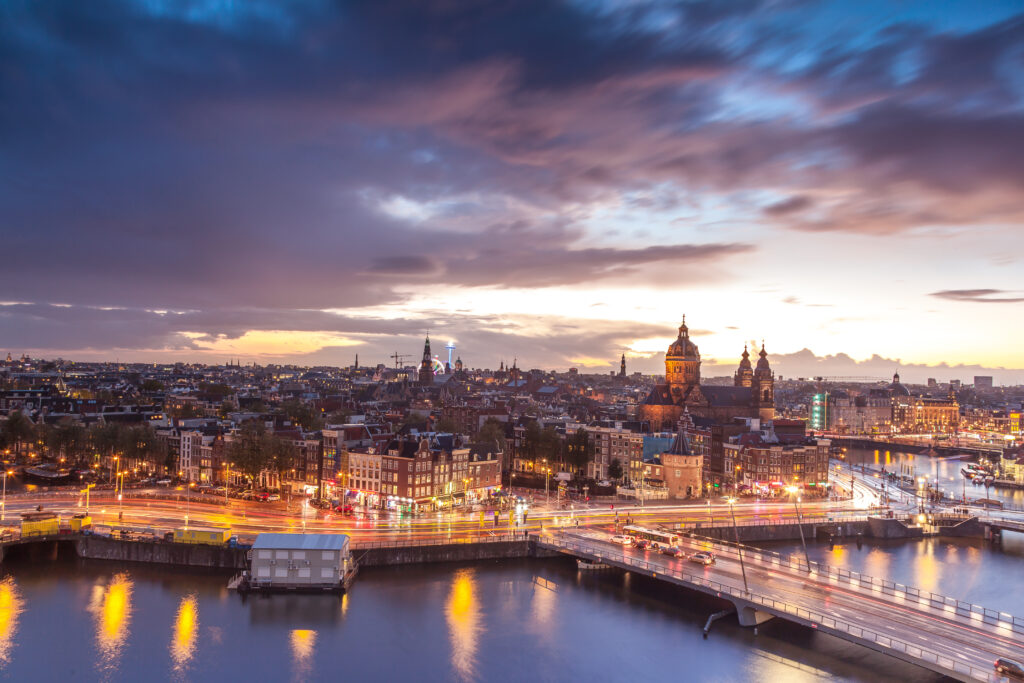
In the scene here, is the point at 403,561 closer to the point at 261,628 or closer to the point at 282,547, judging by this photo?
the point at 282,547

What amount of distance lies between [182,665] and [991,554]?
195ft

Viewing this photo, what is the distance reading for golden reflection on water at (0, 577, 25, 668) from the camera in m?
36.7

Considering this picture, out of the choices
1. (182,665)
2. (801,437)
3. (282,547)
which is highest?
(801,437)

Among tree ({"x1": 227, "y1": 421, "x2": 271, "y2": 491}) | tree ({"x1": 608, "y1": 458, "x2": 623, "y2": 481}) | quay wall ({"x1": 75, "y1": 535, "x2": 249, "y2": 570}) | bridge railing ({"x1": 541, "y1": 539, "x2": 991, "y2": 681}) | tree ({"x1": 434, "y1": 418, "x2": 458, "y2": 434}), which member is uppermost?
tree ({"x1": 434, "y1": 418, "x2": 458, "y2": 434})

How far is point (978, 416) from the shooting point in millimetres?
199125

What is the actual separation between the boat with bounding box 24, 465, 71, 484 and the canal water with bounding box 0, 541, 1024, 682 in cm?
3045

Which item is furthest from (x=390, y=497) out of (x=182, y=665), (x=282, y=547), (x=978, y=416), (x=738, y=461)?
(x=978, y=416)

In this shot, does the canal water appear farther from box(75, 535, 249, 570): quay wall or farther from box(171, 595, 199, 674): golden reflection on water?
box(75, 535, 249, 570): quay wall

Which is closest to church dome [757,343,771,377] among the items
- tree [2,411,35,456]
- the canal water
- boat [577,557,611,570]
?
the canal water

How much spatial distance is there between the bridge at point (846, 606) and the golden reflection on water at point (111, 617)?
87.4ft

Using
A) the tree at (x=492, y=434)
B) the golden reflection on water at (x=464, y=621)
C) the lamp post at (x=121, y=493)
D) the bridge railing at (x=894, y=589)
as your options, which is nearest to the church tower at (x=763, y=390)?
the tree at (x=492, y=434)

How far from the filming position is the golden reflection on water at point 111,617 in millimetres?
36531

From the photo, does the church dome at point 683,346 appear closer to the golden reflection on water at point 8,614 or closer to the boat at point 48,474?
the boat at point 48,474

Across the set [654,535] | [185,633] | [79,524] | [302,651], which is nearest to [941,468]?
[654,535]
